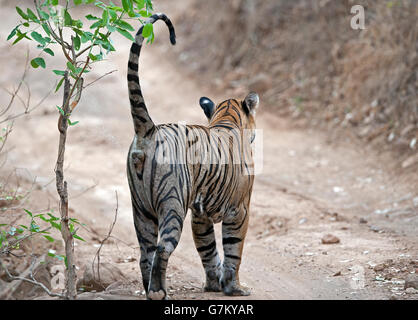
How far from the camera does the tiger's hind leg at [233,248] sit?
5.34 meters

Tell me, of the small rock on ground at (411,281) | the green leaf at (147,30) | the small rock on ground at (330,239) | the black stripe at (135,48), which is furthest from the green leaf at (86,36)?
the small rock on ground at (330,239)

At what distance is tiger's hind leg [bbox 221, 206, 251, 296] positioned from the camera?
5.34 m

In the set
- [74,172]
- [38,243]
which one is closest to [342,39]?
[74,172]

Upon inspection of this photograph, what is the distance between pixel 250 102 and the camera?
230 inches

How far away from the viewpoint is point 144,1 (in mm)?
4609

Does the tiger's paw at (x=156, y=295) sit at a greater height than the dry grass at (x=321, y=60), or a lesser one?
lesser

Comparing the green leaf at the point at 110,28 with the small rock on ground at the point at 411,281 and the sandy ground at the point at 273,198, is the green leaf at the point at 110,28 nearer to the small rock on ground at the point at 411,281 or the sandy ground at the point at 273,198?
the sandy ground at the point at 273,198

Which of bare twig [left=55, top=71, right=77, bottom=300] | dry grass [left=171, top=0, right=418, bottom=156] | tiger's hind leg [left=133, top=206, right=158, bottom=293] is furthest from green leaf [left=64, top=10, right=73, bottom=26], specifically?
dry grass [left=171, top=0, right=418, bottom=156]

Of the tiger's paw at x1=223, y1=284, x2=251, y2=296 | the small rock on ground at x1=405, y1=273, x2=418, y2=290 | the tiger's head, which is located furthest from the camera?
the tiger's head

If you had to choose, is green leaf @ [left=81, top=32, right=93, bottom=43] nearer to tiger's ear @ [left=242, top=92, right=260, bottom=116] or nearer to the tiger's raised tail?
the tiger's raised tail

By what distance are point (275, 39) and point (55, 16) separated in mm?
11379

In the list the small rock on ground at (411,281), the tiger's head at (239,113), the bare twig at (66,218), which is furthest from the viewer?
the tiger's head at (239,113)

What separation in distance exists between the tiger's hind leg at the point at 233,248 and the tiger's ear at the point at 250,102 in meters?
1.10

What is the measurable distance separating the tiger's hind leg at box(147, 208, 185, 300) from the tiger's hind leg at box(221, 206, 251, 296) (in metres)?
0.96
